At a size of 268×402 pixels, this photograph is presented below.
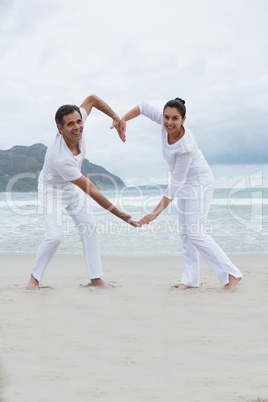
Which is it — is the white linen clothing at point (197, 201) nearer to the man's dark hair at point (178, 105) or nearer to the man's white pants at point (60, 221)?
the man's dark hair at point (178, 105)

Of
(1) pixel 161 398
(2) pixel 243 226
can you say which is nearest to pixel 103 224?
(2) pixel 243 226

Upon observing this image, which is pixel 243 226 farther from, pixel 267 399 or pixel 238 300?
pixel 267 399

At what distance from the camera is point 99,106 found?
4.42 metres

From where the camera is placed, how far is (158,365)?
2383mm

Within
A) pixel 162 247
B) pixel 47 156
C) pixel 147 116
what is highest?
pixel 147 116

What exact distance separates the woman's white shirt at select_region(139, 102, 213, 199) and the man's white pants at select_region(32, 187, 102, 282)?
81 centimetres

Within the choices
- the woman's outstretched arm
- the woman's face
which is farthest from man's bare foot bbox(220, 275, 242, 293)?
the woman's outstretched arm

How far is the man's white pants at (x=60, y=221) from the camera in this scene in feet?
14.0

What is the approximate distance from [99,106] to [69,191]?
0.87 m

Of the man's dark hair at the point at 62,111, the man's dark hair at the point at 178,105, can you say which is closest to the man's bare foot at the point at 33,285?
the man's dark hair at the point at 62,111

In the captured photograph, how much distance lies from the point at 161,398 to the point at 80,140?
Answer: 2.58m

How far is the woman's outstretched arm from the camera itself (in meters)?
4.29

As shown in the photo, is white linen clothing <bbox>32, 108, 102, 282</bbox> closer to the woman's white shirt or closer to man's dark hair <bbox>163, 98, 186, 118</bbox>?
the woman's white shirt

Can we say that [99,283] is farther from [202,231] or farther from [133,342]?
[133,342]
